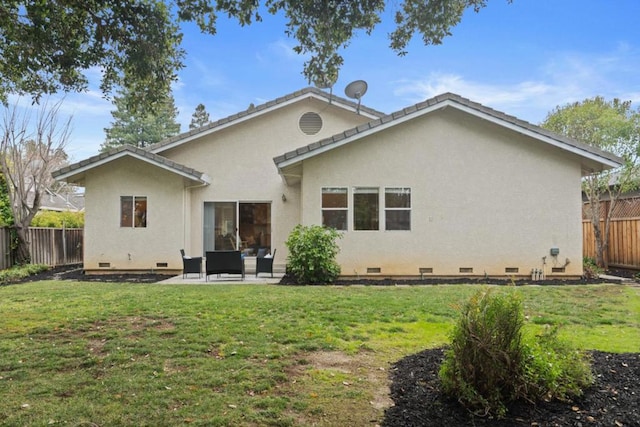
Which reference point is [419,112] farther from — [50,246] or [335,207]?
[50,246]

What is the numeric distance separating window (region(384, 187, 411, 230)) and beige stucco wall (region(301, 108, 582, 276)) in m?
0.15

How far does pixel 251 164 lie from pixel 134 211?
4093mm

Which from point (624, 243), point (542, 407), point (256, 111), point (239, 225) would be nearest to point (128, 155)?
point (239, 225)

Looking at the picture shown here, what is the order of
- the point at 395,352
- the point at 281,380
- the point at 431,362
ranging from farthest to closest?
1. the point at 395,352
2. the point at 431,362
3. the point at 281,380

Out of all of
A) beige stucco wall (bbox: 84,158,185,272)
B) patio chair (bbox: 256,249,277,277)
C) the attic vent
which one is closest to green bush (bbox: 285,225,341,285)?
patio chair (bbox: 256,249,277,277)

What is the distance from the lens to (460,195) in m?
12.2

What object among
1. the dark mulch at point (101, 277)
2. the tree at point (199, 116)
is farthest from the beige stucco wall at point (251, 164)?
the tree at point (199, 116)

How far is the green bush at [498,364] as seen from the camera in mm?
3291

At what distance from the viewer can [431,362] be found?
4.52 metres

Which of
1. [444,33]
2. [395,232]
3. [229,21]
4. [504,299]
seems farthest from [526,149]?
[504,299]

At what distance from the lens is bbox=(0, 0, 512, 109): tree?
6031 mm

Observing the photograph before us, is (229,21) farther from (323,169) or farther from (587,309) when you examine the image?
(587,309)

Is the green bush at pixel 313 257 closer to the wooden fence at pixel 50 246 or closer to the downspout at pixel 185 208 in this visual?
the downspout at pixel 185 208

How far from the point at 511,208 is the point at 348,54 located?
750 centimetres
